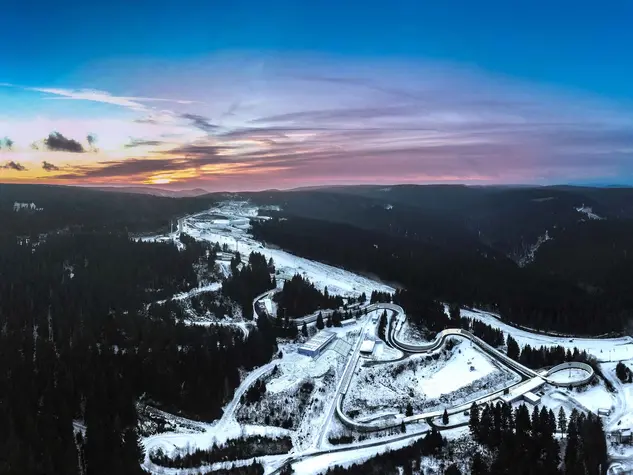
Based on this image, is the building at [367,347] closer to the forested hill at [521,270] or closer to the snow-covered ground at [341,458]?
the snow-covered ground at [341,458]

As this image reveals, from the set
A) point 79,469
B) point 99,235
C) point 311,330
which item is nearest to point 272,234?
point 99,235

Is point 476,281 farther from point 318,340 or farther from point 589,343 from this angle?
point 318,340

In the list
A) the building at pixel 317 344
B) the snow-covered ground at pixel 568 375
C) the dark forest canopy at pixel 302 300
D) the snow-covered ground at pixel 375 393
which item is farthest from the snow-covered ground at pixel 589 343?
the building at pixel 317 344

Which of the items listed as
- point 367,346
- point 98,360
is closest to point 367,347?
point 367,346

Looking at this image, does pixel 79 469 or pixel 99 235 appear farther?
pixel 99 235

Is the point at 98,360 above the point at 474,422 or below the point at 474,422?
above

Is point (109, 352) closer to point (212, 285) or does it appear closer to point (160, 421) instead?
point (160, 421)
